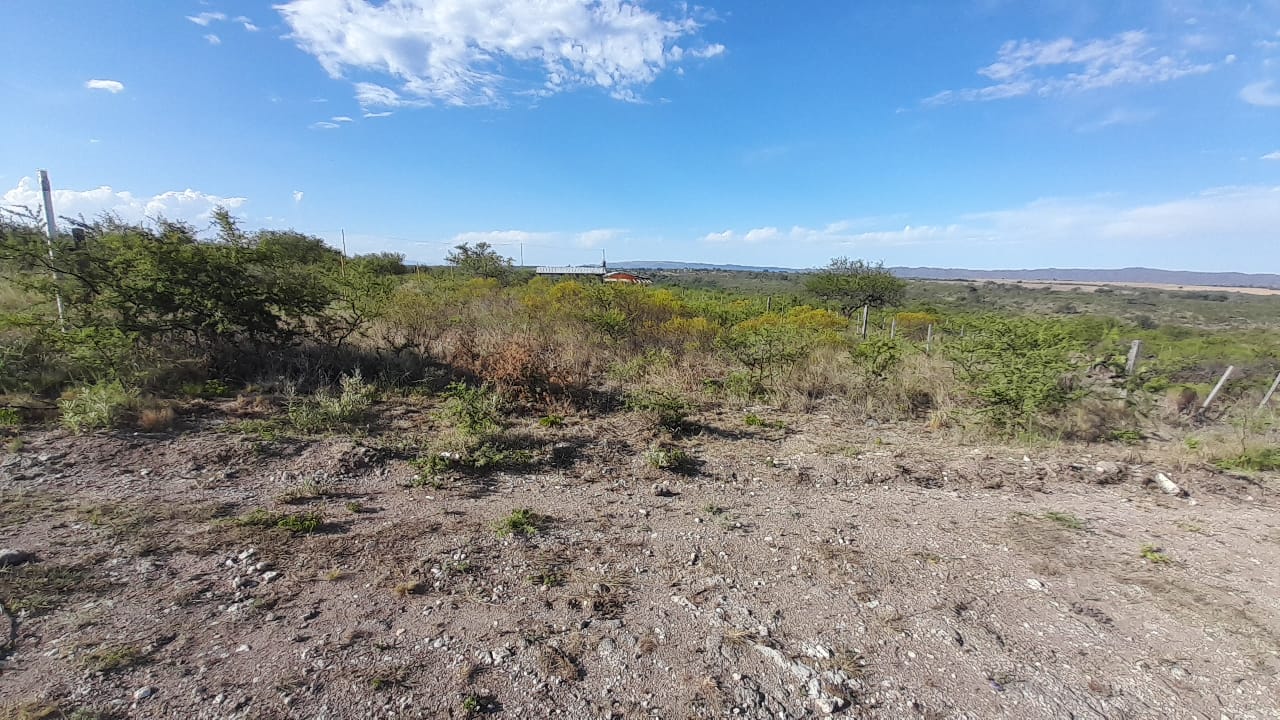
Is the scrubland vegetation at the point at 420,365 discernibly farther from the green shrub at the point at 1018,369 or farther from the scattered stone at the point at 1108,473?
the scattered stone at the point at 1108,473

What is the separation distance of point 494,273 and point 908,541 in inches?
756

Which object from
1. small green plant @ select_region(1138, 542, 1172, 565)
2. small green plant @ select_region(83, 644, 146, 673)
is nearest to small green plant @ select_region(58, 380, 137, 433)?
small green plant @ select_region(83, 644, 146, 673)

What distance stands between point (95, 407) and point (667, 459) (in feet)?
17.6

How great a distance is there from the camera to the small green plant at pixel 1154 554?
346 cm

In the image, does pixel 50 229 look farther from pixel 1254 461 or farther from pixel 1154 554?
pixel 1254 461

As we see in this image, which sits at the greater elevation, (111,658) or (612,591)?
(111,658)

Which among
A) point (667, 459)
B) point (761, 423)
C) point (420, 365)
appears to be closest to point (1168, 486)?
point (761, 423)

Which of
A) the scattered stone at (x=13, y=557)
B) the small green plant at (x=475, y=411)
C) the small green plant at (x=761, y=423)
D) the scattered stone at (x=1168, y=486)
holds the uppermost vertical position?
the small green plant at (x=475, y=411)

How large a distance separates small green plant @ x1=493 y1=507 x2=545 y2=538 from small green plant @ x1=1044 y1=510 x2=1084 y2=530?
4.09m

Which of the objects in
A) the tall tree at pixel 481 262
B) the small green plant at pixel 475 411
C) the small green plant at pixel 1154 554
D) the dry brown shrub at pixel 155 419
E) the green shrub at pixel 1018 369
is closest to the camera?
the small green plant at pixel 1154 554

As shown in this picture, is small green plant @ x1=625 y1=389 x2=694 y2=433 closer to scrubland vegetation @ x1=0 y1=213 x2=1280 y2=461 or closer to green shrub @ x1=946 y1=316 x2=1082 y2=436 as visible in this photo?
scrubland vegetation @ x1=0 y1=213 x2=1280 y2=461

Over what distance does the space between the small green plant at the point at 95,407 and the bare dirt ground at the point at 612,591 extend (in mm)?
250

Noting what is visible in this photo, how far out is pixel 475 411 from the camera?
5.64 m

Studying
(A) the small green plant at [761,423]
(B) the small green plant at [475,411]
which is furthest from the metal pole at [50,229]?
(A) the small green plant at [761,423]
